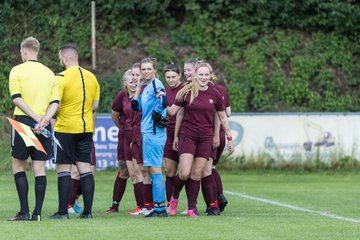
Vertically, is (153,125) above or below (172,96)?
below

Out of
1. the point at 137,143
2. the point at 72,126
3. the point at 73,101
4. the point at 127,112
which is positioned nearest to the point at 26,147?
the point at 72,126

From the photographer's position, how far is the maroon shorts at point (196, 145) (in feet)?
43.7

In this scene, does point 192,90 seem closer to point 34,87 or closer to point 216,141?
point 216,141

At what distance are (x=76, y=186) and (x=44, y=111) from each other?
256cm

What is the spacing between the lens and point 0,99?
27.8 m

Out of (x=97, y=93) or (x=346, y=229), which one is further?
(x=97, y=93)

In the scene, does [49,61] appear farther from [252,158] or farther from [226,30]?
→ [252,158]

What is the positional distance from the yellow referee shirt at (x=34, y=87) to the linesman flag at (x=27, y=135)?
348mm

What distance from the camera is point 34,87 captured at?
12125 millimetres

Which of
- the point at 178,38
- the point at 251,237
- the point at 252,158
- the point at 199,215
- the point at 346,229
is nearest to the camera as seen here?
the point at 251,237

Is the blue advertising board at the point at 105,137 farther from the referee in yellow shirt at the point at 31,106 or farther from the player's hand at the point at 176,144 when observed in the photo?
the referee in yellow shirt at the point at 31,106

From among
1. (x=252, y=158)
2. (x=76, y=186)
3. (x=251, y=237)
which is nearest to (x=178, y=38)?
(x=252, y=158)

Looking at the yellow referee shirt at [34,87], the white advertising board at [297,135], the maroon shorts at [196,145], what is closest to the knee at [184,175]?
the maroon shorts at [196,145]

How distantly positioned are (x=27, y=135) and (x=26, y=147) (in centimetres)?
48
